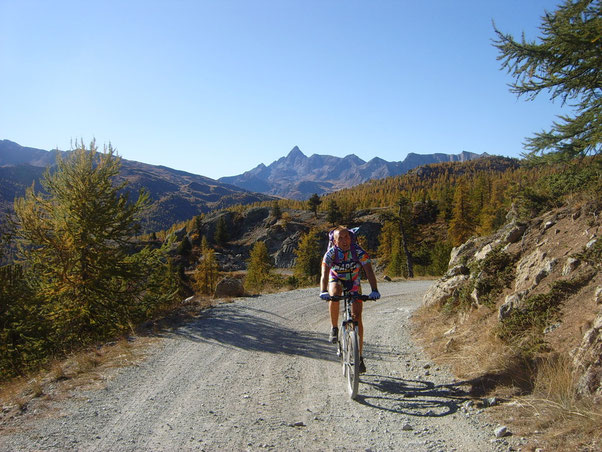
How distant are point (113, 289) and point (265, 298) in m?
6.29

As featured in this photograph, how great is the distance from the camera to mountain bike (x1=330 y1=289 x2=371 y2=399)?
5.40 meters

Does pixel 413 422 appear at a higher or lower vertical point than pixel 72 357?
higher

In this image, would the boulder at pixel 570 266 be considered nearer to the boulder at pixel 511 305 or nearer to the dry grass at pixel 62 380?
the boulder at pixel 511 305

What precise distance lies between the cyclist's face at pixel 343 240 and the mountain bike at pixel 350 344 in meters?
0.75

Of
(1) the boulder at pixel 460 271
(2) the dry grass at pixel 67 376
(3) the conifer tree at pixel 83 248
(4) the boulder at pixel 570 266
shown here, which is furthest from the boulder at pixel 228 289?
(4) the boulder at pixel 570 266

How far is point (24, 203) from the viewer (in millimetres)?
12414

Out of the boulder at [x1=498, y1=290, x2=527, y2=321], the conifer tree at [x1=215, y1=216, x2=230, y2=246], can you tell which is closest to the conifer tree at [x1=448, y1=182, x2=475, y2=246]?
the boulder at [x1=498, y1=290, x2=527, y2=321]

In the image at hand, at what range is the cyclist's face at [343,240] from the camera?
6.34 m

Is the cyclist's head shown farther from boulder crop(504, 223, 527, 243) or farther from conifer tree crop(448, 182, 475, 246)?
conifer tree crop(448, 182, 475, 246)

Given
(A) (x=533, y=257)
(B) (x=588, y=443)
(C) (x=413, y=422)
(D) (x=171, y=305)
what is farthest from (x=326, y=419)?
(D) (x=171, y=305)

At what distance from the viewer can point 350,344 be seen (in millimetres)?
5660

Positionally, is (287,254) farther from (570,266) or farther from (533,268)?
(570,266)

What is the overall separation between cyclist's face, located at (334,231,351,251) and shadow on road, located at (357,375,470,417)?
2.34 metres

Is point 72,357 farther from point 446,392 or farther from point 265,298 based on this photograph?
point 265,298
